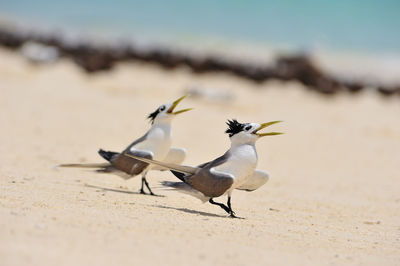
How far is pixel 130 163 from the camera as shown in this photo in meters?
6.33

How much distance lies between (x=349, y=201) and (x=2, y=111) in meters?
6.98

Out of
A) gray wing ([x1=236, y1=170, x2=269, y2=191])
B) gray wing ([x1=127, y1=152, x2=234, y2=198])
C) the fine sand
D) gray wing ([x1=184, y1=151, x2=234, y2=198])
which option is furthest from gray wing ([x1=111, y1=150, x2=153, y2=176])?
gray wing ([x1=236, y1=170, x2=269, y2=191])

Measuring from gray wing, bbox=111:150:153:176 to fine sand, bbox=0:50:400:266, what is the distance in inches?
8.9

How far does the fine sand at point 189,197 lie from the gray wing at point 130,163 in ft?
0.74

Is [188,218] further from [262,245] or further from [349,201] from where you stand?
[349,201]

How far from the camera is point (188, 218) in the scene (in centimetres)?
503

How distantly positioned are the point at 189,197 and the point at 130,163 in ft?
2.52

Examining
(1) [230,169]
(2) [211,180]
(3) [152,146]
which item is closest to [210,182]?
(2) [211,180]

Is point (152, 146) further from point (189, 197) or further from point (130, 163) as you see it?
point (189, 197)

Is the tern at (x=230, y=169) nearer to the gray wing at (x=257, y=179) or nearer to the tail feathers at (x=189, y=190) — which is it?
the tail feathers at (x=189, y=190)

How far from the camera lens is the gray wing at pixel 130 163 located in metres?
6.17

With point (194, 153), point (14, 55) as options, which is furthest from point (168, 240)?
point (14, 55)

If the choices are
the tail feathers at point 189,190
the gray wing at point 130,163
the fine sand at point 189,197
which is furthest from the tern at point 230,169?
the gray wing at point 130,163

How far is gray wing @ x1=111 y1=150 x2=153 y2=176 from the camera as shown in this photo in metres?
6.17
